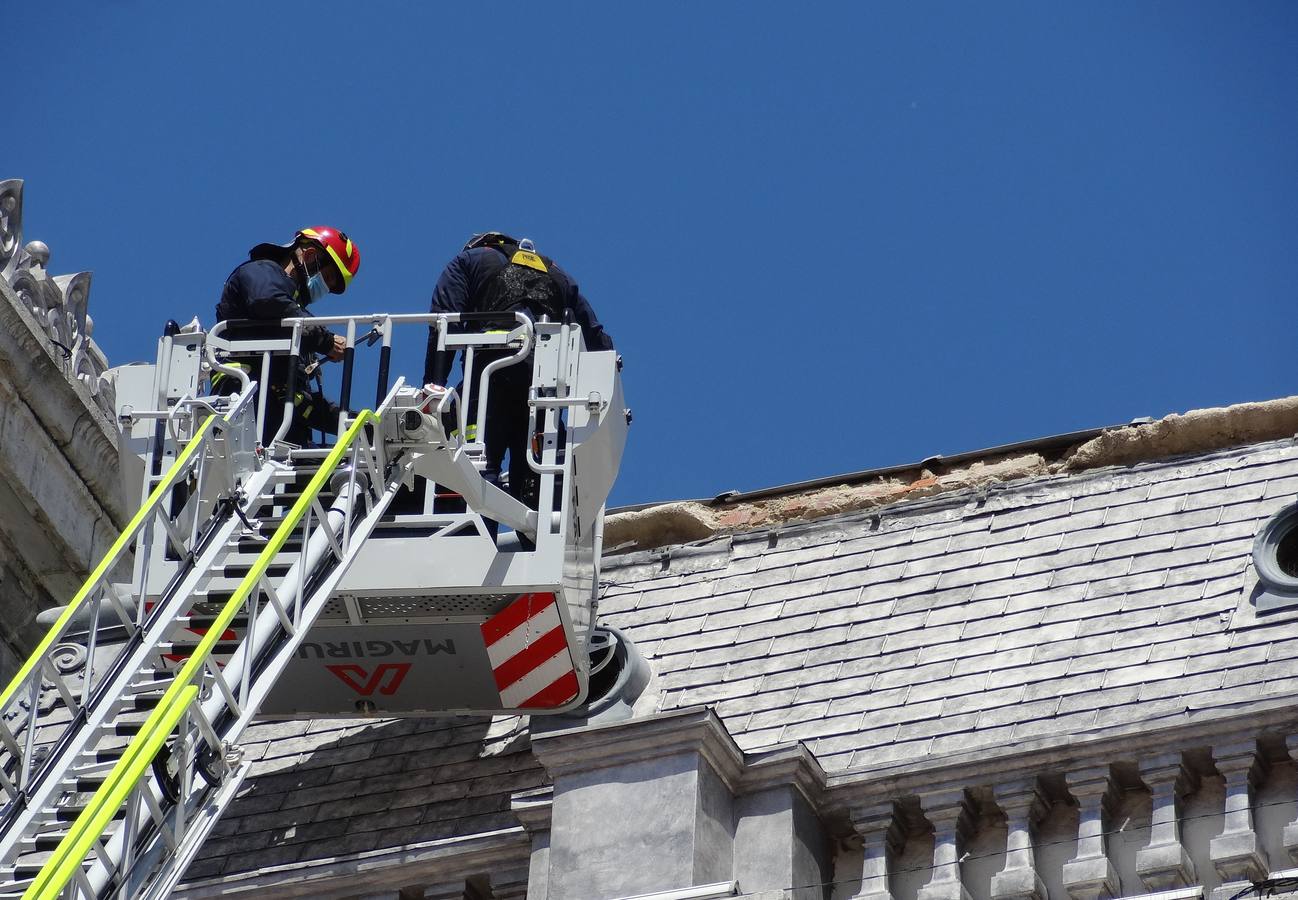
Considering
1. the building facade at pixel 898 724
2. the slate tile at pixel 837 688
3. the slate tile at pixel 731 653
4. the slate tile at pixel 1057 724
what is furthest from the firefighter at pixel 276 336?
the slate tile at pixel 1057 724

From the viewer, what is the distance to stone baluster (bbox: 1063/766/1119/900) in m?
10.8

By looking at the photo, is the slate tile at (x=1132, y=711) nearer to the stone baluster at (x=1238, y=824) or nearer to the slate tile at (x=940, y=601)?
the stone baluster at (x=1238, y=824)

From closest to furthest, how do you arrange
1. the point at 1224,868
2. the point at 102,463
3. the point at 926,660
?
1. the point at 1224,868
2. the point at 926,660
3. the point at 102,463

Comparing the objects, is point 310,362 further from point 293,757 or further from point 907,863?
point 907,863

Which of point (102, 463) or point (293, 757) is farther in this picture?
point (102, 463)

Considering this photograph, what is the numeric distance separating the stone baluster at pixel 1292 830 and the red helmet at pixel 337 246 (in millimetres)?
6085

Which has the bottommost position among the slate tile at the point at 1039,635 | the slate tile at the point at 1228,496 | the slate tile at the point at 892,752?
the slate tile at the point at 892,752

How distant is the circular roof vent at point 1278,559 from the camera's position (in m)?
11.9

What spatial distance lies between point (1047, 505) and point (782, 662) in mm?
1674

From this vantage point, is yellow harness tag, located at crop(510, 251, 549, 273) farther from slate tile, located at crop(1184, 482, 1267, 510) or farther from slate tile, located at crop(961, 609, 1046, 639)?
slate tile, located at crop(1184, 482, 1267, 510)

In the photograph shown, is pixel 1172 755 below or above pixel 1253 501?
below

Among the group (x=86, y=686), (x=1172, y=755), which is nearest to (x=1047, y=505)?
(x=1172, y=755)

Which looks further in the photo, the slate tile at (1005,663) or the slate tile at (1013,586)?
the slate tile at (1013,586)

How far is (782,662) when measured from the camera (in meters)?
13.1
